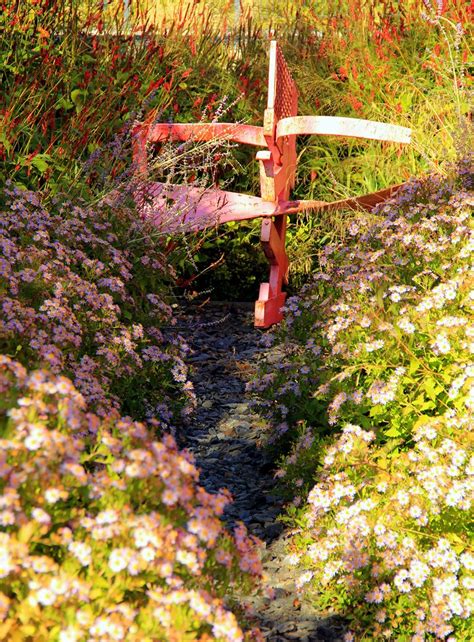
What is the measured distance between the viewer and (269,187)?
556 centimetres

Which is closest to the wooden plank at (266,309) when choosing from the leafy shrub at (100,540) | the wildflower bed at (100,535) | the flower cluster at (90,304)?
the flower cluster at (90,304)

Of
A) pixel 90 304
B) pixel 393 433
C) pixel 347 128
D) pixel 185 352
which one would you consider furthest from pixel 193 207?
pixel 393 433

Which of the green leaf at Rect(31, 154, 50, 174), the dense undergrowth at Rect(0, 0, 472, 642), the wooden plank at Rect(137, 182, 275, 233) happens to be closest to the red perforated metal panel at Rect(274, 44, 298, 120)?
the dense undergrowth at Rect(0, 0, 472, 642)

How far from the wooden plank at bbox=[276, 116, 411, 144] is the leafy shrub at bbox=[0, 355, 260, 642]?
3.58 metres

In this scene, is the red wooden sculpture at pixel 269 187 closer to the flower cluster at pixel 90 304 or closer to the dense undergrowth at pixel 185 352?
the dense undergrowth at pixel 185 352

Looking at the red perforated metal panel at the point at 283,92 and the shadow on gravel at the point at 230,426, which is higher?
the red perforated metal panel at the point at 283,92

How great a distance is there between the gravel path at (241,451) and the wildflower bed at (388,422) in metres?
0.10

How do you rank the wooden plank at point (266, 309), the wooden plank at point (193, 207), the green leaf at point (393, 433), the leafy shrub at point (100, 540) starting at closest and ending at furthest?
the leafy shrub at point (100, 540)
the green leaf at point (393, 433)
the wooden plank at point (193, 207)
the wooden plank at point (266, 309)

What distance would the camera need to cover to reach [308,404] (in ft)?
12.3

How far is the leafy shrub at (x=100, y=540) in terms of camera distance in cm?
154

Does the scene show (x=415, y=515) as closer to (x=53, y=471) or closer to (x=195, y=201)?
(x=53, y=471)

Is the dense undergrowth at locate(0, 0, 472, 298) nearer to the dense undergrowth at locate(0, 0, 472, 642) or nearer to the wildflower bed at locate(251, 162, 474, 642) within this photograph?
A: the dense undergrowth at locate(0, 0, 472, 642)

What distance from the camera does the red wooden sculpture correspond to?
203 inches

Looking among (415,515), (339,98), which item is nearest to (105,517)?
(415,515)
